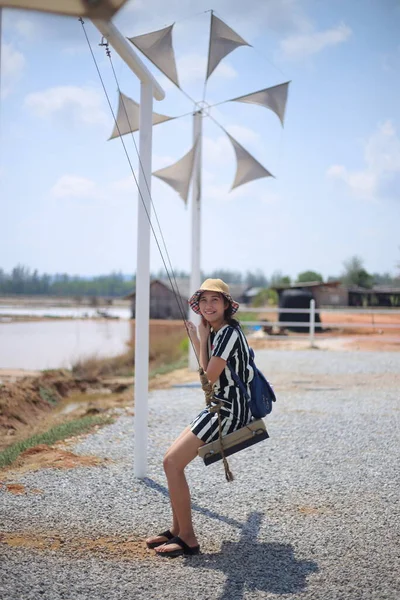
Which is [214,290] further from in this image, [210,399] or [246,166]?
[246,166]

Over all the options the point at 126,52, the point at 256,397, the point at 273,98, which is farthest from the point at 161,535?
the point at 273,98

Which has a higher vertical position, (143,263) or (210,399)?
(143,263)

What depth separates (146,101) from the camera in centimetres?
577

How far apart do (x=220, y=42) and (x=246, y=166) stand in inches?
99.1

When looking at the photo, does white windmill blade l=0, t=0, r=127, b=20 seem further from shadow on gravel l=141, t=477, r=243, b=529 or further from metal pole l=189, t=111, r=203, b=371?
metal pole l=189, t=111, r=203, b=371

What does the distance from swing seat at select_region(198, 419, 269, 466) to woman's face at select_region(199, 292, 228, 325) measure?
740 millimetres

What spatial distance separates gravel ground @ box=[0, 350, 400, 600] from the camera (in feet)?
12.1

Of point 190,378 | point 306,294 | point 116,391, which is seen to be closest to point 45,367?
point 116,391

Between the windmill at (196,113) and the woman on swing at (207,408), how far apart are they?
3838 millimetres

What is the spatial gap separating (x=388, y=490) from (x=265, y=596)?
7.56 ft

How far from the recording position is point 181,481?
407cm

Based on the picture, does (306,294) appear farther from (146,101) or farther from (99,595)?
(99,595)

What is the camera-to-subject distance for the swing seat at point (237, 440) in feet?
13.4

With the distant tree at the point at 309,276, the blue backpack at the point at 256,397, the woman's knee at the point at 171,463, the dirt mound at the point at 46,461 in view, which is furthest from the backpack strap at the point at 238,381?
the distant tree at the point at 309,276
